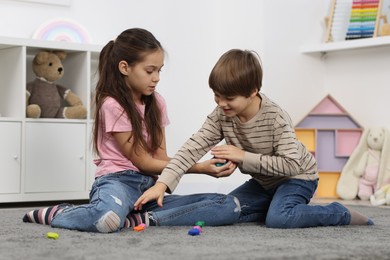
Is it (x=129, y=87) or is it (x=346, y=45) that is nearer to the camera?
(x=129, y=87)

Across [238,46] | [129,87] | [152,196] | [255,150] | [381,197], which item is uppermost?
[238,46]

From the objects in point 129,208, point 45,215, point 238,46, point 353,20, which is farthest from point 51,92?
point 353,20

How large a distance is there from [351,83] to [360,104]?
11 centimetres

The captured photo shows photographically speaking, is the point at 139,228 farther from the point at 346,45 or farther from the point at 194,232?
the point at 346,45

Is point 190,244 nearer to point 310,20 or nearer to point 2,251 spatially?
point 2,251

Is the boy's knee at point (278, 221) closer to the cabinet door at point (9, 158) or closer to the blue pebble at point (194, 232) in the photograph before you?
the blue pebble at point (194, 232)

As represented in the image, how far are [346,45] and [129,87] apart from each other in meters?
1.49

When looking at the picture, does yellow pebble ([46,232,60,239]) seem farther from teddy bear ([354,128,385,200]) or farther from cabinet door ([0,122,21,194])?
teddy bear ([354,128,385,200])

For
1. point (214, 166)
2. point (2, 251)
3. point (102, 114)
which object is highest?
point (102, 114)

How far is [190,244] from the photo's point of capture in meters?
1.33

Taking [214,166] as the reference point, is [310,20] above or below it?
above

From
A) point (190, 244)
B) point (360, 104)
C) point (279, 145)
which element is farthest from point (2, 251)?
point (360, 104)

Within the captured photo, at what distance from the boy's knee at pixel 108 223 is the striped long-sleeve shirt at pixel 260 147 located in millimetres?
154

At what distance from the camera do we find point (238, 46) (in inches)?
119
